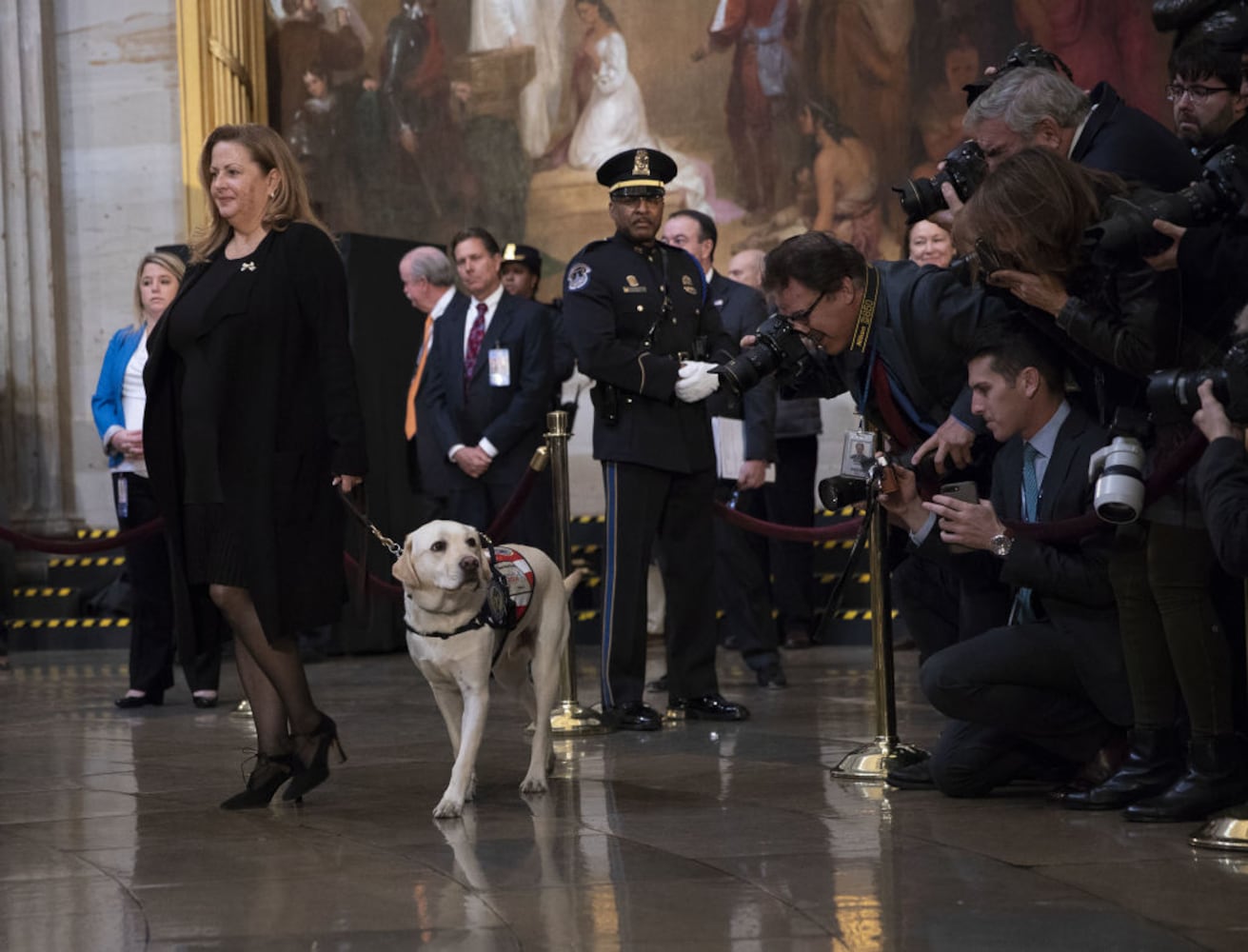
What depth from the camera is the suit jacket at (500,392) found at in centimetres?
909

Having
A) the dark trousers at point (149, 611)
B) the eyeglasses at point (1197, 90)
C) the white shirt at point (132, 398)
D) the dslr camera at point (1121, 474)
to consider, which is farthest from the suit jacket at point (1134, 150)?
the white shirt at point (132, 398)

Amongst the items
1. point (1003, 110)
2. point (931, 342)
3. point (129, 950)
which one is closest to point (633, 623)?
point (931, 342)

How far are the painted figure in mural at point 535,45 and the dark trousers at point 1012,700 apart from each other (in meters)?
9.39

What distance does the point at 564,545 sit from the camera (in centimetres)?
751

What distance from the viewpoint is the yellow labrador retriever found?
5.34 metres

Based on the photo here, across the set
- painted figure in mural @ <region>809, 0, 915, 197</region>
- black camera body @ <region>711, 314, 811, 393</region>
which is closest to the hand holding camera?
black camera body @ <region>711, 314, 811, 393</region>

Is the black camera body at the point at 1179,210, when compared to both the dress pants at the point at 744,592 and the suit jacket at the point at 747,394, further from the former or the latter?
the dress pants at the point at 744,592

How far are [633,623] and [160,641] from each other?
8.22ft

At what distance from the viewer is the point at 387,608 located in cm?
1074

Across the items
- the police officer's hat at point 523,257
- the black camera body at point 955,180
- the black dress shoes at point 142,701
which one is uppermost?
the police officer's hat at point 523,257

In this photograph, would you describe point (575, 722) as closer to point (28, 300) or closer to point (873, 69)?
point (28, 300)

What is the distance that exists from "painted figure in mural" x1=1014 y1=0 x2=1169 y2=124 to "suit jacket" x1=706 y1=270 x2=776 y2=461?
17.1 ft

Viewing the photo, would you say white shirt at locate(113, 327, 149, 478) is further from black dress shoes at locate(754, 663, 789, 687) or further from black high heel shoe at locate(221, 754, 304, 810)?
black high heel shoe at locate(221, 754, 304, 810)

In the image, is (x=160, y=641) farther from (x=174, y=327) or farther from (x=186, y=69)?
(x=186, y=69)
